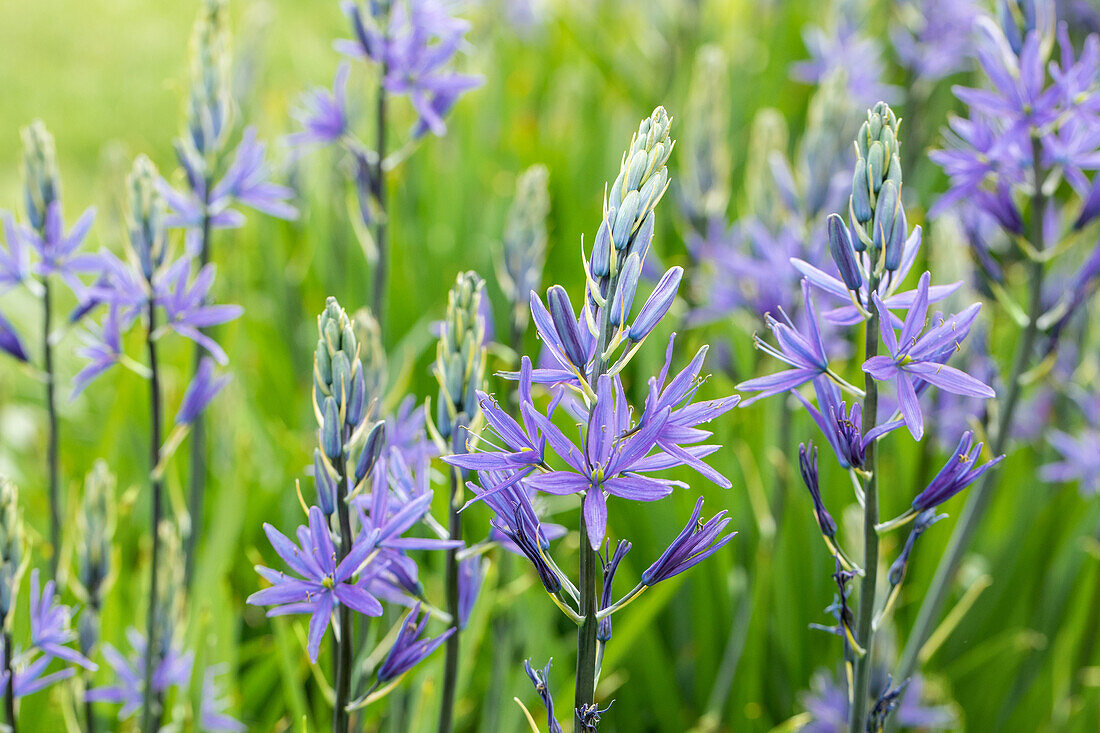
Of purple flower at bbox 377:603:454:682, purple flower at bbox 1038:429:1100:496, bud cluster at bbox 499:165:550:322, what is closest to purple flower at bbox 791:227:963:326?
purple flower at bbox 377:603:454:682

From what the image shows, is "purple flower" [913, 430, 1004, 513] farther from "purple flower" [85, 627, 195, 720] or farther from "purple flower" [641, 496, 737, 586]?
"purple flower" [85, 627, 195, 720]

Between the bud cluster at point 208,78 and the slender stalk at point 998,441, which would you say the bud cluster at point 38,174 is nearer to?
the bud cluster at point 208,78

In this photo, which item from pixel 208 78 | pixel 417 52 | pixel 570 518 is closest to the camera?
pixel 208 78

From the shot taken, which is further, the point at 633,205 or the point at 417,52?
the point at 417,52

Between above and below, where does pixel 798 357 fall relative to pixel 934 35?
below

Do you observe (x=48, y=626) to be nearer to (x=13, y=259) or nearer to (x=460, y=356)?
(x=13, y=259)

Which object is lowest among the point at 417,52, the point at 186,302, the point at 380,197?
the point at 186,302

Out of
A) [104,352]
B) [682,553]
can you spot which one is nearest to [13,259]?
[104,352]

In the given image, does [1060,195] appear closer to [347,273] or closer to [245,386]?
[347,273]
